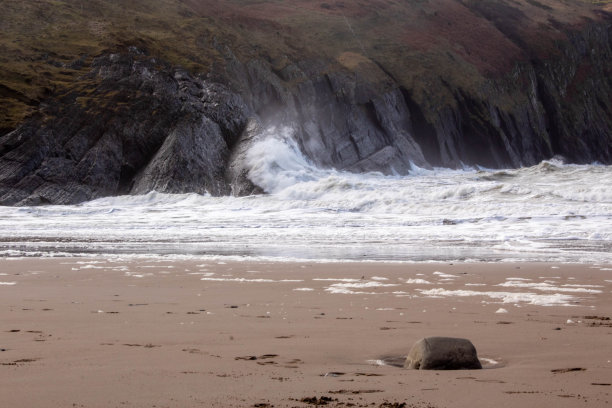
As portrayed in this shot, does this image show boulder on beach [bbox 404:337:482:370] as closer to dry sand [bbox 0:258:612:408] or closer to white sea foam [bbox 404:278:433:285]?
dry sand [bbox 0:258:612:408]

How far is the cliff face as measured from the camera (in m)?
28.3

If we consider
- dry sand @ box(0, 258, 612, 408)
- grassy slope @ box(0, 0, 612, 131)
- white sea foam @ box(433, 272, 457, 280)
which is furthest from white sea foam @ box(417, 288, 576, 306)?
grassy slope @ box(0, 0, 612, 131)

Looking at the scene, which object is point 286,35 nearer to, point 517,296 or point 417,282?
point 417,282

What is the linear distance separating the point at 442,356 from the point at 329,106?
36030 mm

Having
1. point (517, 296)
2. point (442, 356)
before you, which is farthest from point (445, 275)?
point (442, 356)

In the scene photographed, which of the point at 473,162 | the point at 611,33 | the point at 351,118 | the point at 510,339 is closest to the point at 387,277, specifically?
the point at 510,339

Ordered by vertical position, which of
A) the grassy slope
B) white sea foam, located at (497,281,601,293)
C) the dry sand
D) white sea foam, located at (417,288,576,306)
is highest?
the grassy slope

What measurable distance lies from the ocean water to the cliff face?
1.95 m

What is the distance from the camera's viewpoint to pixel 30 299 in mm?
6488

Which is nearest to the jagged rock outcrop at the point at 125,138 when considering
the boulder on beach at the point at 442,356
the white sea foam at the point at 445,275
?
the white sea foam at the point at 445,275

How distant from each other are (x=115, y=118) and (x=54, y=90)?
9.83 ft

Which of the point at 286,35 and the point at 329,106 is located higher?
the point at 286,35

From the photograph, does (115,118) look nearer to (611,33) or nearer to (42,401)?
(42,401)

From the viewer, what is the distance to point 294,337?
472cm
